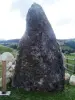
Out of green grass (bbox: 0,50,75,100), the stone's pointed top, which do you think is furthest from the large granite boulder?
green grass (bbox: 0,50,75,100)

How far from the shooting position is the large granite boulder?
14352 mm

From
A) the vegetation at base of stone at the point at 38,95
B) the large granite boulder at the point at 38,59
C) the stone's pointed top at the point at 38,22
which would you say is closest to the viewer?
the vegetation at base of stone at the point at 38,95

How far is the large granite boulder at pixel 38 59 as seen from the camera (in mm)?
14352

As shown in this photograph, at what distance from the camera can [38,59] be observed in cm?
1440

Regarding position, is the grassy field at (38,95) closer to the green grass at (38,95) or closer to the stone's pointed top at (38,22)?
the green grass at (38,95)

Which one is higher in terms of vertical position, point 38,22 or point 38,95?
point 38,22

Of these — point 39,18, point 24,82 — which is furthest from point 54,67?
point 39,18

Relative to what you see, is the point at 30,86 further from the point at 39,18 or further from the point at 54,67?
the point at 39,18

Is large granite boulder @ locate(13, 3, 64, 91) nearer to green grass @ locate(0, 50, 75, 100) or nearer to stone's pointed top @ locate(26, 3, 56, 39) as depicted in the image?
stone's pointed top @ locate(26, 3, 56, 39)

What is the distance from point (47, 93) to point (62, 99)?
3.56 ft

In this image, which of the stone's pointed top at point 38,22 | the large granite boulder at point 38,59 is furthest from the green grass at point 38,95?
the stone's pointed top at point 38,22

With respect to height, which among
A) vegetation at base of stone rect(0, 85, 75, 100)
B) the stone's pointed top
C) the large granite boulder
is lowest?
vegetation at base of stone rect(0, 85, 75, 100)

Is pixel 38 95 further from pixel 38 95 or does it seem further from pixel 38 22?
pixel 38 22

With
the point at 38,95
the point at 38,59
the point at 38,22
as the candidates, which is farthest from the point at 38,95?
the point at 38,22
